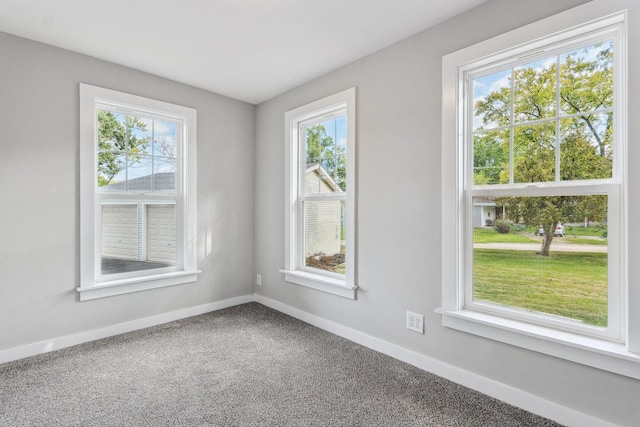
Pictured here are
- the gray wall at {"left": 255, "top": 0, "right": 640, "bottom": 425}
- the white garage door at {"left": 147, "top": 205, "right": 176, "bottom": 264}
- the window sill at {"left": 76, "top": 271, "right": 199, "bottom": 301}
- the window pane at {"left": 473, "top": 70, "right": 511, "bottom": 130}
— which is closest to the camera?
the gray wall at {"left": 255, "top": 0, "right": 640, "bottom": 425}

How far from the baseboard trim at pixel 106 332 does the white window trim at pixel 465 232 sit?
244 cm

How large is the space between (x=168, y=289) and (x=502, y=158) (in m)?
3.09

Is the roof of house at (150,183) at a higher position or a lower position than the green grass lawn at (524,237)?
higher

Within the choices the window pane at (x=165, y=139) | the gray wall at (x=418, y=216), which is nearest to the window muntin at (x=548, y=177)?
the gray wall at (x=418, y=216)

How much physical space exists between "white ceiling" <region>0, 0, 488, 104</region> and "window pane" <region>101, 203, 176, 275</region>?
131 centimetres

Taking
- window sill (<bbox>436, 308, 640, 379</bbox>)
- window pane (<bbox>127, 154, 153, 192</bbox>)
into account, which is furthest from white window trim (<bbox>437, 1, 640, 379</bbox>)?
window pane (<bbox>127, 154, 153, 192</bbox>)

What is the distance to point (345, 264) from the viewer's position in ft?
9.34

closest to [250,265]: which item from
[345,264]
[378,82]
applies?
[345,264]

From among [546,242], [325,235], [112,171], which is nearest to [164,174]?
[112,171]

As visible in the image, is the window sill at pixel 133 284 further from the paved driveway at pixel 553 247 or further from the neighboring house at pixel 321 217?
the paved driveway at pixel 553 247

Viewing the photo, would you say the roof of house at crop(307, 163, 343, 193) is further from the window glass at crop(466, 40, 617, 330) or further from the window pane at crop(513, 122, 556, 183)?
the window pane at crop(513, 122, 556, 183)

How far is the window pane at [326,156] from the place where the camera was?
2.94 m

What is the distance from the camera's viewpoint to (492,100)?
6.57 ft

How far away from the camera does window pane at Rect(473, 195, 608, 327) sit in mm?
1662
